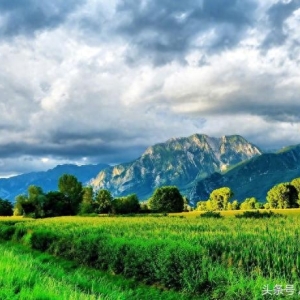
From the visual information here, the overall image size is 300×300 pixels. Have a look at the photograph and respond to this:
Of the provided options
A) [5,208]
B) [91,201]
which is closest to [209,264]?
[91,201]

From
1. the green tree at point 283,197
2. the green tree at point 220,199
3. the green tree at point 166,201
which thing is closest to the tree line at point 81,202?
the green tree at point 166,201

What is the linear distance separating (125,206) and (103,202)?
8.28 m

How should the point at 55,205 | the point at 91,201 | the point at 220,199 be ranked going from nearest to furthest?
1. the point at 55,205
2. the point at 91,201
3. the point at 220,199

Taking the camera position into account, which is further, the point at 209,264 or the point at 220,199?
the point at 220,199

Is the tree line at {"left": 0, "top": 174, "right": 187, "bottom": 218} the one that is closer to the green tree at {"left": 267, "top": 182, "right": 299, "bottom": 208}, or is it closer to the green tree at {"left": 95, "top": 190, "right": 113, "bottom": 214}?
the green tree at {"left": 95, "top": 190, "right": 113, "bottom": 214}

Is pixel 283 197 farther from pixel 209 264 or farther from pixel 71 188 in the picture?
pixel 209 264

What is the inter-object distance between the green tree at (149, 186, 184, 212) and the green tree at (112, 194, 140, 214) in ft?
20.2

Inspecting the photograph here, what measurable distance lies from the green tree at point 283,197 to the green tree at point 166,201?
41733 mm

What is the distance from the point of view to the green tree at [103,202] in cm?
14375

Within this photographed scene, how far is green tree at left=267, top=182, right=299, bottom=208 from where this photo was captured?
541ft

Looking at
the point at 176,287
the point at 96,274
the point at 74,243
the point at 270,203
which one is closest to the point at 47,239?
the point at 74,243

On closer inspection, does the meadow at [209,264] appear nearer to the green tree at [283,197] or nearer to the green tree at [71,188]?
the green tree at [71,188]

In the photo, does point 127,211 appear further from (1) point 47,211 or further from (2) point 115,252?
(2) point 115,252

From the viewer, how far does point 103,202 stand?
14512cm
